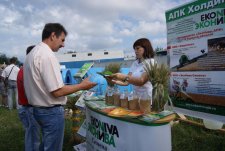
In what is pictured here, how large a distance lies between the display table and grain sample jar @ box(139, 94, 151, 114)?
0.66ft

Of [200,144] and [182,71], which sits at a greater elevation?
[182,71]

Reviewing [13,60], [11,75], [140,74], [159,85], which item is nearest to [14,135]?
[11,75]

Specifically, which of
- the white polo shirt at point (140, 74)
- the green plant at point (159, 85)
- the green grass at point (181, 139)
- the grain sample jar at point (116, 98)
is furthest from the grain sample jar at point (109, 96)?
the green grass at point (181, 139)

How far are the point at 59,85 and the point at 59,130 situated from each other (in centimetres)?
50

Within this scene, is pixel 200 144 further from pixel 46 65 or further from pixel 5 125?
pixel 5 125

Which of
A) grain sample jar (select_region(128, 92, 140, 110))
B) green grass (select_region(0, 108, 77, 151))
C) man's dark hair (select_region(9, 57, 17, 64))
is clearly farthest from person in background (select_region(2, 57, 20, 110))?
grain sample jar (select_region(128, 92, 140, 110))

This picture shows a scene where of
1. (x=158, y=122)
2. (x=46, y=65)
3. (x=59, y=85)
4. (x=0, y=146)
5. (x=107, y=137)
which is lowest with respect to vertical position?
(x=0, y=146)

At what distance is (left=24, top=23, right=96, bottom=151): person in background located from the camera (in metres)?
2.59

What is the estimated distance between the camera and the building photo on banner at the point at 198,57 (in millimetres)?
3760

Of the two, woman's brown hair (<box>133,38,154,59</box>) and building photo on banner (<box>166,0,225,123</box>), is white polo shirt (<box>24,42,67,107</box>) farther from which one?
building photo on banner (<box>166,0,225,123</box>)

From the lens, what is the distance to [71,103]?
4.91m

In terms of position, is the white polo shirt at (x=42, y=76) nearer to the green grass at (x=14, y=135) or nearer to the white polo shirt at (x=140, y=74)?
the white polo shirt at (x=140, y=74)

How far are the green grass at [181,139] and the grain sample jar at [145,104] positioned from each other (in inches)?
83.1

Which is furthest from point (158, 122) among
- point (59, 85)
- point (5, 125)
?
point (5, 125)
